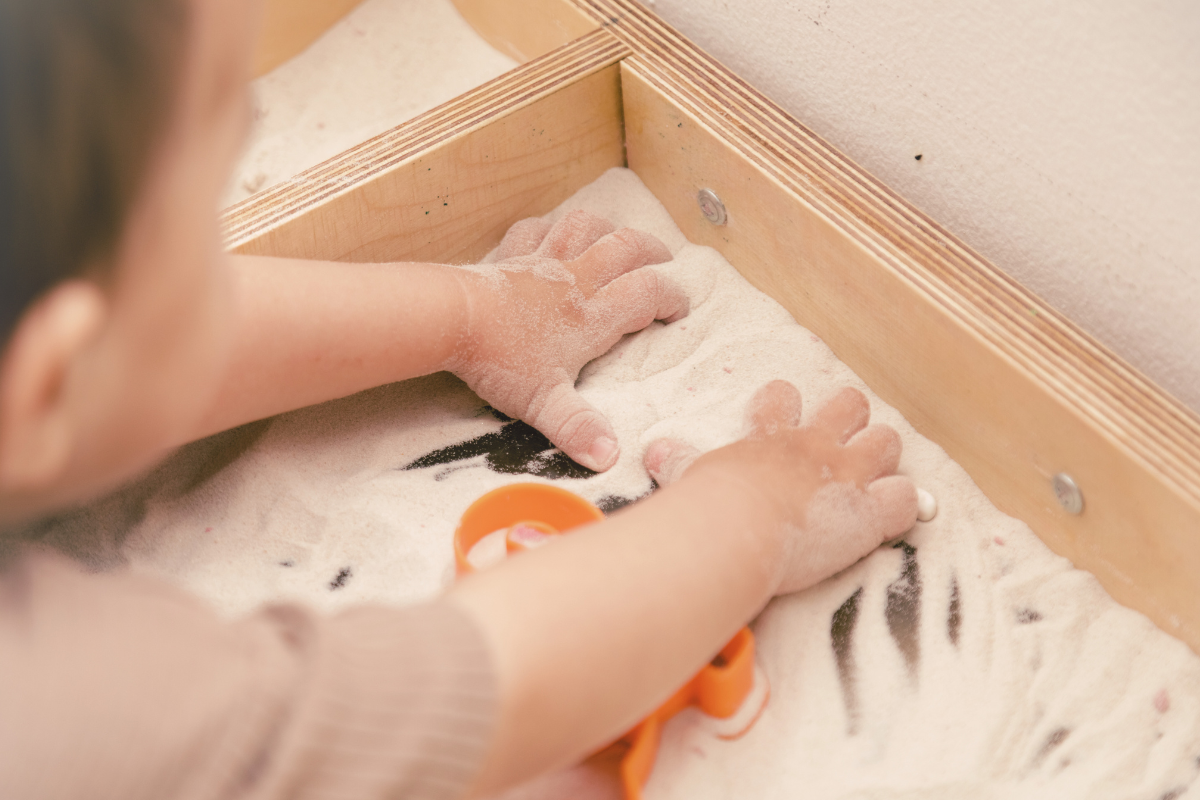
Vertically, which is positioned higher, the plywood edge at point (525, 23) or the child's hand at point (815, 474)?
the plywood edge at point (525, 23)

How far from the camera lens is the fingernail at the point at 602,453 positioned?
85cm

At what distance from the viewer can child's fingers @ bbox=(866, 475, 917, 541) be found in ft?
2.56

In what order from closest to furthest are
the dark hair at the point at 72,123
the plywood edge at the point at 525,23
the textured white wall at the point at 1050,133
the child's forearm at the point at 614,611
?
the dark hair at the point at 72,123, the child's forearm at the point at 614,611, the textured white wall at the point at 1050,133, the plywood edge at the point at 525,23

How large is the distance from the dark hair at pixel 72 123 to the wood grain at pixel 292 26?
94 cm

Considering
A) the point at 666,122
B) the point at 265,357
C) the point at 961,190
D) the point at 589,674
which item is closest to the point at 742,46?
the point at 666,122

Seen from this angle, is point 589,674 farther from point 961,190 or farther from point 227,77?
point 961,190

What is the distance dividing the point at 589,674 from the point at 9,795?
0.29 metres

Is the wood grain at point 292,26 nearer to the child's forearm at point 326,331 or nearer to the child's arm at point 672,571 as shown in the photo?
the child's forearm at point 326,331

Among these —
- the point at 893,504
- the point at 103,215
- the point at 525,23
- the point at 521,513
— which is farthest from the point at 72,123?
the point at 525,23

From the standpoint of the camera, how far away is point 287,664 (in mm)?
493

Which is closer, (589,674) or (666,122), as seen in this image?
(589,674)

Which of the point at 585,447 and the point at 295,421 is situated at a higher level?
the point at 295,421

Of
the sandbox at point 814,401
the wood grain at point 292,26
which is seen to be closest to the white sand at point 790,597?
the sandbox at point 814,401

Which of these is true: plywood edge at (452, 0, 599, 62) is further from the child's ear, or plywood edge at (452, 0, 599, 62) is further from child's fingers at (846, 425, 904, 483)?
the child's ear
